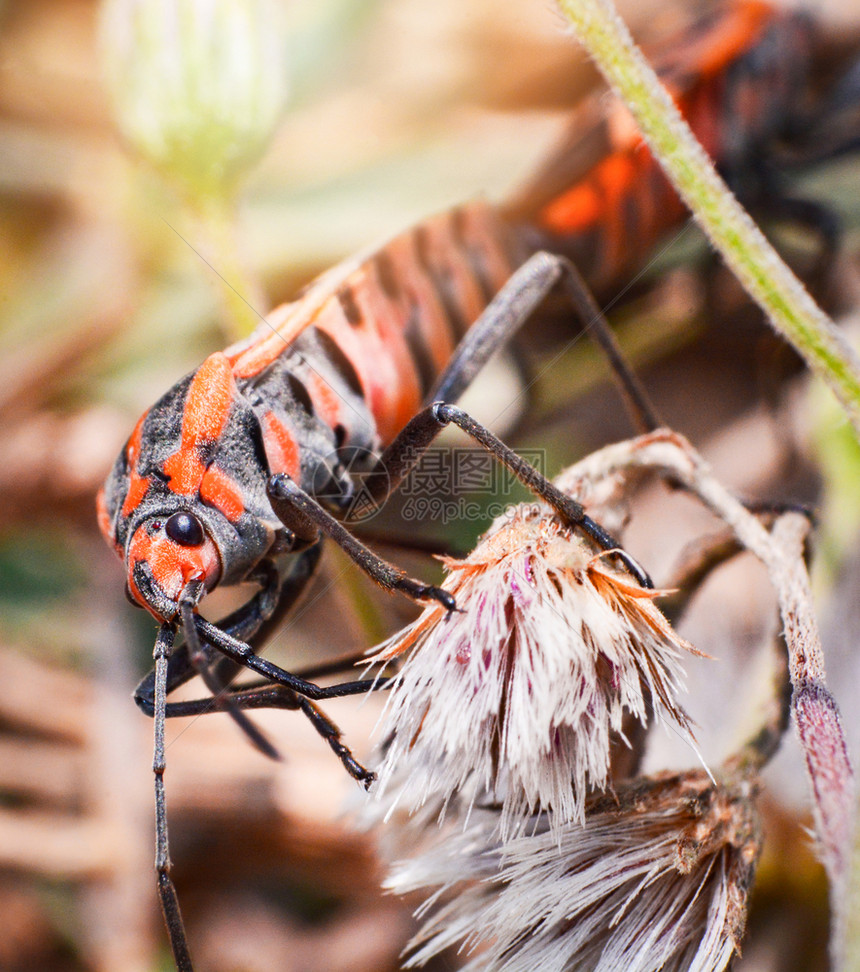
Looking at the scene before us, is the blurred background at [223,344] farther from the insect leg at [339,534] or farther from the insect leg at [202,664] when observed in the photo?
the insect leg at [202,664]

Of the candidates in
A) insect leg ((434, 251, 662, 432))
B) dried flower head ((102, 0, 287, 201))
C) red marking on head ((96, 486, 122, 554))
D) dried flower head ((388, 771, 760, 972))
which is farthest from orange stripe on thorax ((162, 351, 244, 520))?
dried flower head ((388, 771, 760, 972))

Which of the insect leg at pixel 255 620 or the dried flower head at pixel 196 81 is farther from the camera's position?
the dried flower head at pixel 196 81

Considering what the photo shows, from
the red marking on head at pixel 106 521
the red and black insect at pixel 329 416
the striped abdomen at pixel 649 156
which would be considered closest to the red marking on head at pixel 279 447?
Answer: the red and black insect at pixel 329 416

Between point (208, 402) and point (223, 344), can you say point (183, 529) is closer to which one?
point (208, 402)

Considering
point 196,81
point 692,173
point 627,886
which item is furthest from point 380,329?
point 627,886

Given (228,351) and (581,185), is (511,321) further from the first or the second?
(581,185)

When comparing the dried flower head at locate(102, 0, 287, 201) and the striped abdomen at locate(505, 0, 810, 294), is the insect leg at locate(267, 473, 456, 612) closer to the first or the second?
the dried flower head at locate(102, 0, 287, 201)
